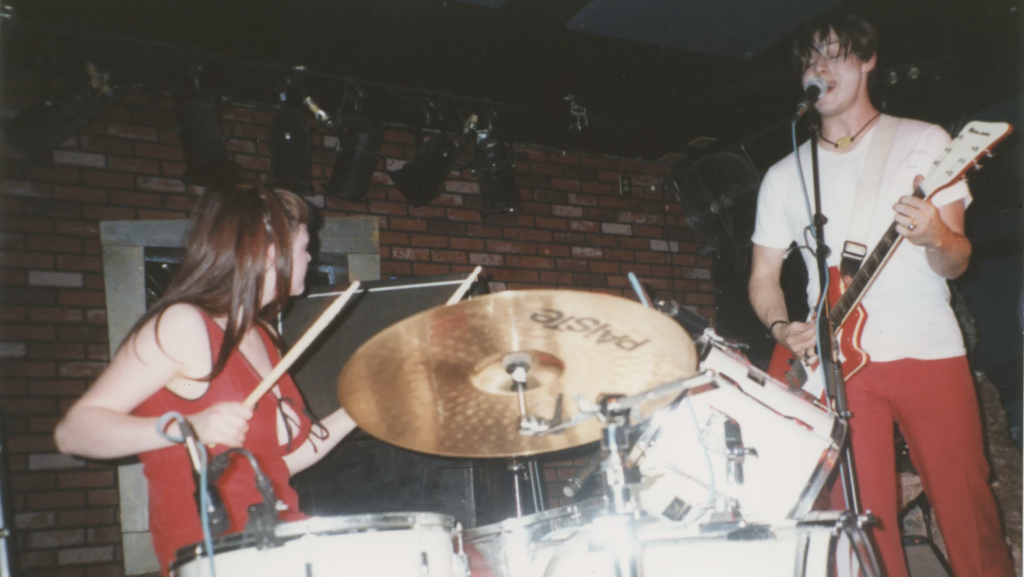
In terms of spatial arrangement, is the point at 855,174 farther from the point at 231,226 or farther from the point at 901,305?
the point at 231,226

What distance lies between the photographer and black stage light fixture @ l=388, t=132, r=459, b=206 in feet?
13.2

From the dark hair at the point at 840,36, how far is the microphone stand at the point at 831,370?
524mm

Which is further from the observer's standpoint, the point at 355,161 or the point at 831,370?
the point at 355,161

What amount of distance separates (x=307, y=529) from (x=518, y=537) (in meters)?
0.61

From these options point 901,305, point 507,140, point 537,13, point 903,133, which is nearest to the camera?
point 901,305

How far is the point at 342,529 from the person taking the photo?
1.42 metres

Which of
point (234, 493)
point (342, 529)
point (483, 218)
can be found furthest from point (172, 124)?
point (342, 529)

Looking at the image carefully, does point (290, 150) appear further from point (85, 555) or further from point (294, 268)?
point (85, 555)

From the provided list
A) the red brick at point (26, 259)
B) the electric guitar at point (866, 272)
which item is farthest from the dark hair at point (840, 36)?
the red brick at point (26, 259)

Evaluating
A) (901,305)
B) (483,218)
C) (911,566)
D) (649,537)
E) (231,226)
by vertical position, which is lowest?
(911,566)

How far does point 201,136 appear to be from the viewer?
353 cm

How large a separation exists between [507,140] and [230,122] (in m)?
1.44

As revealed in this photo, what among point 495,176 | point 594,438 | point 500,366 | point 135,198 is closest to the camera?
point 500,366

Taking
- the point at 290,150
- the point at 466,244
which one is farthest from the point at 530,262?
the point at 290,150
